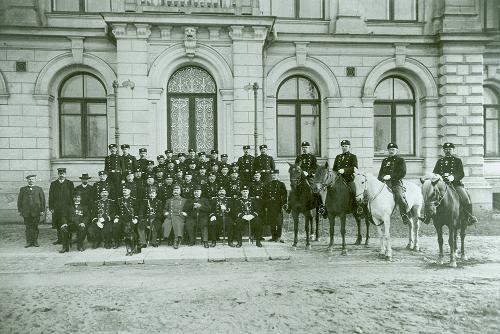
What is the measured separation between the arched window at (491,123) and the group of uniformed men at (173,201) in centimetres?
850

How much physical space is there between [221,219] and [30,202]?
5.34 meters

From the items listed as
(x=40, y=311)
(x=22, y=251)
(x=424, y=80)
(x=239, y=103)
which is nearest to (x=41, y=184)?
(x=22, y=251)

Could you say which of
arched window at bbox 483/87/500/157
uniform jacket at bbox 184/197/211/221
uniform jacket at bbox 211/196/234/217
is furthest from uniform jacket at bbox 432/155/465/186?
arched window at bbox 483/87/500/157

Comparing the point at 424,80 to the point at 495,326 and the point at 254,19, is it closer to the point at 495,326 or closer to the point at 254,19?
the point at 254,19

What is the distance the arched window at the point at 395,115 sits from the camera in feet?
60.0

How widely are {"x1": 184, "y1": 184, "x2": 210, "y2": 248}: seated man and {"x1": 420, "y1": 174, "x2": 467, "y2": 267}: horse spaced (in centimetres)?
546

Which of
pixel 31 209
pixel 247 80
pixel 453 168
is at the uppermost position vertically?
pixel 247 80

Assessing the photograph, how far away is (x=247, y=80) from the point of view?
53.0 ft

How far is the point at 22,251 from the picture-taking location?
11.5 meters

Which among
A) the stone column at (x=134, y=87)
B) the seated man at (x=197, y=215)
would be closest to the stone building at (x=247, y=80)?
the stone column at (x=134, y=87)

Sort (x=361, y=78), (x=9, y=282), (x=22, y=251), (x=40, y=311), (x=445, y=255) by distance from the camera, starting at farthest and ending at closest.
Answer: (x=361, y=78) → (x=22, y=251) → (x=445, y=255) → (x=9, y=282) → (x=40, y=311)

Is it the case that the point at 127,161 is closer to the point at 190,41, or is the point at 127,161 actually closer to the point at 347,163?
the point at 190,41

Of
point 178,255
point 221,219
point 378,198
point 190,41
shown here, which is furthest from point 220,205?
point 190,41

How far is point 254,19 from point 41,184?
31.1 feet
